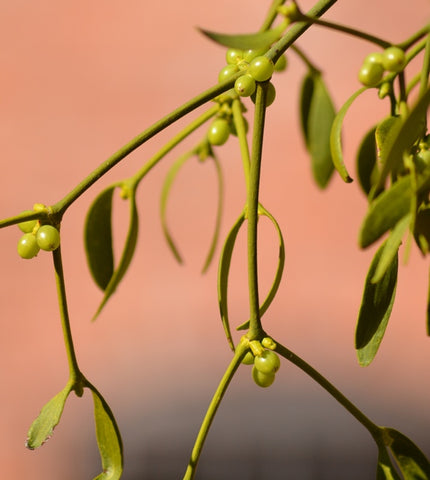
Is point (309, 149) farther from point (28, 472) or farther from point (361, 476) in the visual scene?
point (28, 472)

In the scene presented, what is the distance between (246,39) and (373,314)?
0.13 metres

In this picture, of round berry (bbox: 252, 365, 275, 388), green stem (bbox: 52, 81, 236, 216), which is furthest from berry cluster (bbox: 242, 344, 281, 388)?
green stem (bbox: 52, 81, 236, 216)

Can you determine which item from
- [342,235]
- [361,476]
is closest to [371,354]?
[361,476]

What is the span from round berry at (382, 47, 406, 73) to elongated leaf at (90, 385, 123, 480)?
0.19m

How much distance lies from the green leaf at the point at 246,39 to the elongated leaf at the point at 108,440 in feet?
0.56

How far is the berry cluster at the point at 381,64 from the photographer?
0.35 metres

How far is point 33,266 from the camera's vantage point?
180 cm

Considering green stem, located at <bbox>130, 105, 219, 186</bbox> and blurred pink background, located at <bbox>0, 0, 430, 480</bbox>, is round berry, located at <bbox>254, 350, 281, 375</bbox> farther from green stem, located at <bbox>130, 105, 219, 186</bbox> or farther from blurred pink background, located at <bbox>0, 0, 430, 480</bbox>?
blurred pink background, located at <bbox>0, 0, 430, 480</bbox>

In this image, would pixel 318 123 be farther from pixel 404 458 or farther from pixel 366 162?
pixel 404 458

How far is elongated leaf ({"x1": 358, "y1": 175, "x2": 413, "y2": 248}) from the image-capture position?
279 millimetres

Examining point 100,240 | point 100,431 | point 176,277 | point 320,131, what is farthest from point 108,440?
point 176,277

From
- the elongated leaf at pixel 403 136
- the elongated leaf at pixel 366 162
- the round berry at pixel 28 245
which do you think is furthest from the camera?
the elongated leaf at pixel 366 162

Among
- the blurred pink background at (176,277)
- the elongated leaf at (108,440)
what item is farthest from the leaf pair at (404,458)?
the blurred pink background at (176,277)

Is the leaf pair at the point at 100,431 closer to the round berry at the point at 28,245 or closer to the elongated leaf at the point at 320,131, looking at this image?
the round berry at the point at 28,245
